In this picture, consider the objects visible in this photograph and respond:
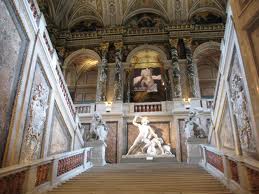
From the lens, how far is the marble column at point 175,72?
12.0m

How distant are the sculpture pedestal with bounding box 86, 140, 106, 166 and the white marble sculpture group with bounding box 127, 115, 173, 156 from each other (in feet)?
6.92

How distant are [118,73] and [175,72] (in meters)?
3.30

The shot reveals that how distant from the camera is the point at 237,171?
155 inches

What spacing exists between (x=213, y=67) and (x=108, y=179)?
44.7 feet

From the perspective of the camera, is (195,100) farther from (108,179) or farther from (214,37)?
(108,179)

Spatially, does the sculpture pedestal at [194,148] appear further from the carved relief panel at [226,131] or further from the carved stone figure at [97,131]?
the carved stone figure at [97,131]

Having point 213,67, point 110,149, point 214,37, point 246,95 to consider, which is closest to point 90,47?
point 110,149

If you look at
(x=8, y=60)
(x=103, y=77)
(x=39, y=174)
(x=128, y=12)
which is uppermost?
(x=128, y=12)

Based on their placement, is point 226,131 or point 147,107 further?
point 147,107

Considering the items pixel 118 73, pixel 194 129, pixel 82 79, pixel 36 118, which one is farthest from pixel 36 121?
pixel 82 79

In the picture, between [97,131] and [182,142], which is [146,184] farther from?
[182,142]

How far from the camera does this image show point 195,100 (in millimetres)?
11672

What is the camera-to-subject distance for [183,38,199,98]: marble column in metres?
12.1

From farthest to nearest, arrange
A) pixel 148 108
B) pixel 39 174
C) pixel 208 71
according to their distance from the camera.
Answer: pixel 208 71 < pixel 148 108 < pixel 39 174
